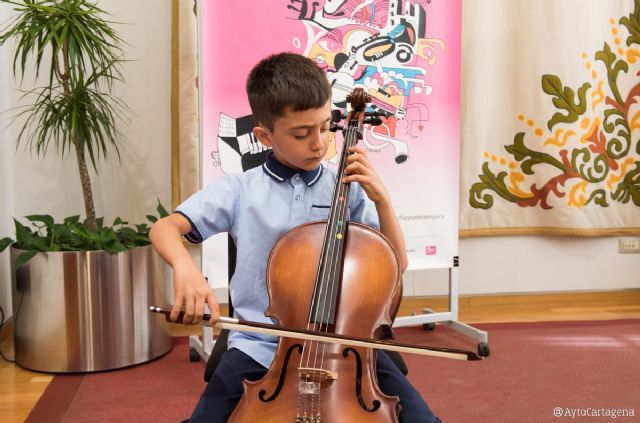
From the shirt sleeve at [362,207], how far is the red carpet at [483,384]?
2.86 ft

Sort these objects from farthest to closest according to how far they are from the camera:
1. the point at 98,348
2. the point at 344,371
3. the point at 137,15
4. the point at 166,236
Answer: the point at 137,15 < the point at 98,348 < the point at 166,236 < the point at 344,371

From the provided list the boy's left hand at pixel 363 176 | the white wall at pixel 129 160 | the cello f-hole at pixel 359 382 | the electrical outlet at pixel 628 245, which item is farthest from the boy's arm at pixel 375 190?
the electrical outlet at pixel 628 245

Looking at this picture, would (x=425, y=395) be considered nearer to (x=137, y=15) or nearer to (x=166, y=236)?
(x=166, y=236)

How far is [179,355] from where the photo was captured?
2.61 m

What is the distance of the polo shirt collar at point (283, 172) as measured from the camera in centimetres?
138

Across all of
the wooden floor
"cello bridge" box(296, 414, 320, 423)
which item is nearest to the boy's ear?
"cello bridge" box(296, 414, 320, 423)

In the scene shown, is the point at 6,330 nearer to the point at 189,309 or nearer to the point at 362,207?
the point at 362,207

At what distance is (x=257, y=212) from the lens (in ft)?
4.44

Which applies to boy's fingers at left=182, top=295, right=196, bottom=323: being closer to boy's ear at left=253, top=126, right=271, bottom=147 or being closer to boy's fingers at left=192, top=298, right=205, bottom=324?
boy's fingers at left=192, top=298, right=205, bottom=324

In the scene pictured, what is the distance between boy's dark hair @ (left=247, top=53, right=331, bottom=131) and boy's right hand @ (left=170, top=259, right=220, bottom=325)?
357mm

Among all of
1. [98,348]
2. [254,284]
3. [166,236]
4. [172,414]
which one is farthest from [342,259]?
[98,348]

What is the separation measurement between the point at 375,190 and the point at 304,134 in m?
0.17

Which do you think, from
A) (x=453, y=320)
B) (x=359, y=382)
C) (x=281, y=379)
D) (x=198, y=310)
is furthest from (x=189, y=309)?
(x=453, y=320)

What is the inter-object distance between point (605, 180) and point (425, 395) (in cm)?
162
